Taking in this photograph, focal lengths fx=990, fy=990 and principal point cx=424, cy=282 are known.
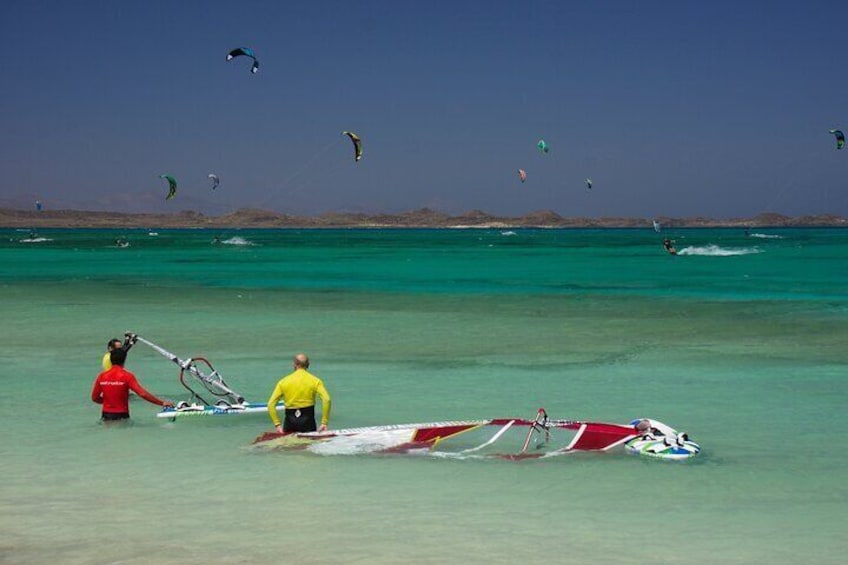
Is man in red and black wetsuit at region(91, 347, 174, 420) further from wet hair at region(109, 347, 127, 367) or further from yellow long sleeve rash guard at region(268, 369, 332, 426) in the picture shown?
yellow long sleeve rash guard at region(268, 369, 332, 426)

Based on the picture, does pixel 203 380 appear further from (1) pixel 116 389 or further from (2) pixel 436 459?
(2) pixel 436 459

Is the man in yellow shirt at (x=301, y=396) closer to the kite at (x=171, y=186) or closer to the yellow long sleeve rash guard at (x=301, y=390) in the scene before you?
the yellow long sleeve rash guard at (x=301, y=390)

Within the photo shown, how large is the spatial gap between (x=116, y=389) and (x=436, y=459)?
155 inches

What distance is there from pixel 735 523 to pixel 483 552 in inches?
85.6

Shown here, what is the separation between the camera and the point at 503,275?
154ft

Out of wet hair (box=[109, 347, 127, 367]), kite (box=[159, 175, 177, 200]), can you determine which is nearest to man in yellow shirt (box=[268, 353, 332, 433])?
wet hair (box=[109, 347, 127, 367])

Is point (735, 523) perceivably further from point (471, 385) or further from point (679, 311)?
point (679, 311)

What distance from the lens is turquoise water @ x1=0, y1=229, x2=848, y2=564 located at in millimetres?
7324

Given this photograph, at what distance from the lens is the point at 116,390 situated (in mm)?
11289

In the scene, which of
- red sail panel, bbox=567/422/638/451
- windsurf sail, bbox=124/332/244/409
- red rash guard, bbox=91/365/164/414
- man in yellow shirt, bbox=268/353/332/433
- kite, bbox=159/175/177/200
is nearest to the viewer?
red sail panel, bbox=567/422/638/451

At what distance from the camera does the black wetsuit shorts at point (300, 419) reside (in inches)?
400

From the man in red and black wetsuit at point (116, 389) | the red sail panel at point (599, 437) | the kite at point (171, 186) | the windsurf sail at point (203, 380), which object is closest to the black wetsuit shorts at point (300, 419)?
the windsurf sail at point (203, 380)

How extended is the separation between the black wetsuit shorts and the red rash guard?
180 cm

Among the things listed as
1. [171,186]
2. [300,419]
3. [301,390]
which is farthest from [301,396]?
[171,186]
